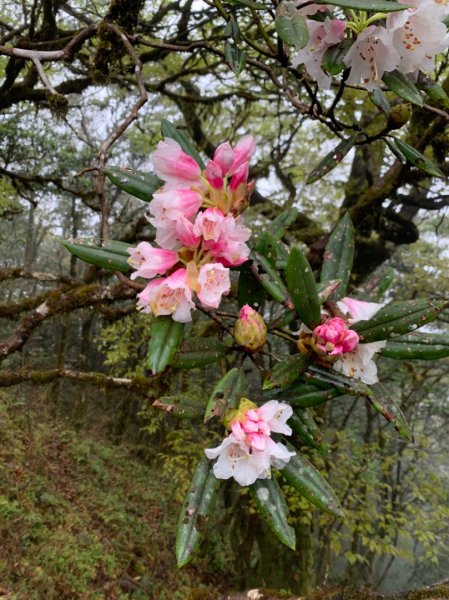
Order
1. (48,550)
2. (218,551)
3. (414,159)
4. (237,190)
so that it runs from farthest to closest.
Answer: (218,551)
(48,550)
(414,159)
(237,190)

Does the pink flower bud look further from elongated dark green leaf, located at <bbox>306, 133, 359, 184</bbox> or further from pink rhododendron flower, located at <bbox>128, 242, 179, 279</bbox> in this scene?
elongated dark green leaf, located at <bbox>306, 133, 359, 184</bbox>

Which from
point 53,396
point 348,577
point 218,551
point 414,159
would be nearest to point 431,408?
point 348,577

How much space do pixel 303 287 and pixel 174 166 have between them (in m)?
0.25

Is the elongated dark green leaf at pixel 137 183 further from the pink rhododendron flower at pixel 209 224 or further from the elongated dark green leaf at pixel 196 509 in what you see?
the elongated dark green leaf at pixel 196 509

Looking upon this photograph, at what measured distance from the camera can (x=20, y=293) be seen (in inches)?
371

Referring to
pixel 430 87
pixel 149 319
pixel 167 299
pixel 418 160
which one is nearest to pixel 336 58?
pixel 430 87

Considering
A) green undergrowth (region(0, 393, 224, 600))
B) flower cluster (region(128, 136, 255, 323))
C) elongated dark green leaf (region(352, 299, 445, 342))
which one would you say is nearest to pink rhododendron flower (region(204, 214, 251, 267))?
flower cluster (region(128, 136, 255, 323))

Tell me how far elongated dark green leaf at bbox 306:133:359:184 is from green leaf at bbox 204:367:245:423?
1.66 feet

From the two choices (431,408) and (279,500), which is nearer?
(279,500)

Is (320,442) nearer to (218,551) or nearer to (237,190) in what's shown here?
(237,190)

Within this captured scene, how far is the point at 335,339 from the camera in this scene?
66 centimetres

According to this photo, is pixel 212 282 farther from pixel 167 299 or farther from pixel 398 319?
pixel 398 319

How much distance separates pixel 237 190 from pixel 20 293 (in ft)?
31.9

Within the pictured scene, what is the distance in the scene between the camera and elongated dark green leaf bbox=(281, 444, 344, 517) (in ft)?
2.33
